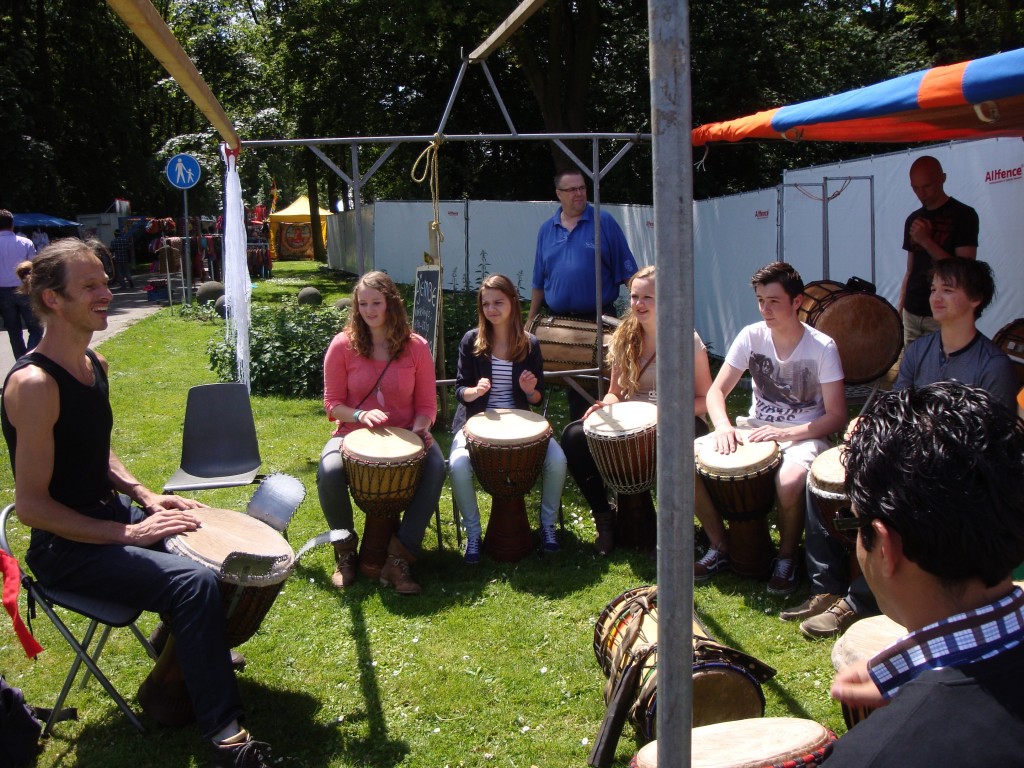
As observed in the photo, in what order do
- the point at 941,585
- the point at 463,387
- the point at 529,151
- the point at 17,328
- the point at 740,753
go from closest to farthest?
the point at 941,585 → the point at 740,753 → the point at 463,387 → the point at 17,328 → the point at 529,151

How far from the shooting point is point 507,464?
473 cm

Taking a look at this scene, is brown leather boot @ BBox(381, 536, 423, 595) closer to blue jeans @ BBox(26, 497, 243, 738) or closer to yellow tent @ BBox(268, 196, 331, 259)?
blue jeans @ BBox(26, 497, 243, 738)

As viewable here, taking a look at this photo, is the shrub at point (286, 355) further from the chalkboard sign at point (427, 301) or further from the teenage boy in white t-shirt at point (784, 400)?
the teenage boy in white t-shirt at point (784, 400)

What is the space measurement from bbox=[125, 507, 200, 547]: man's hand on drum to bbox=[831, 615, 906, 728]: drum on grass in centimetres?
222

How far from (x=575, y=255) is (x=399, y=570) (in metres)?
2.67

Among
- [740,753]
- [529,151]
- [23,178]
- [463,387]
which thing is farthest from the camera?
[23,178]

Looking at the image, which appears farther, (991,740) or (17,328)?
(17,328)

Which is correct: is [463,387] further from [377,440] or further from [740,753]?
[740,753]

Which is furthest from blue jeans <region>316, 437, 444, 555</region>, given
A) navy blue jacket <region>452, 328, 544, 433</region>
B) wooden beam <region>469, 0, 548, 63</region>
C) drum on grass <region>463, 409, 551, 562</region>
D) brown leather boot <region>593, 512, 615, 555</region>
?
wooden beam <region>469, 0, 548, 63</region>

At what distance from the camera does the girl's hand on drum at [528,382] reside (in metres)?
5.07

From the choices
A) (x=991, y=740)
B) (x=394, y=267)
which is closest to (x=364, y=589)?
(x=991, y=740)

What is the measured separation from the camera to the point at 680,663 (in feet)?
4.87

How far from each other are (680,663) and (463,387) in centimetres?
374

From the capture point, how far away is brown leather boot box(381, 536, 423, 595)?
4504mm
